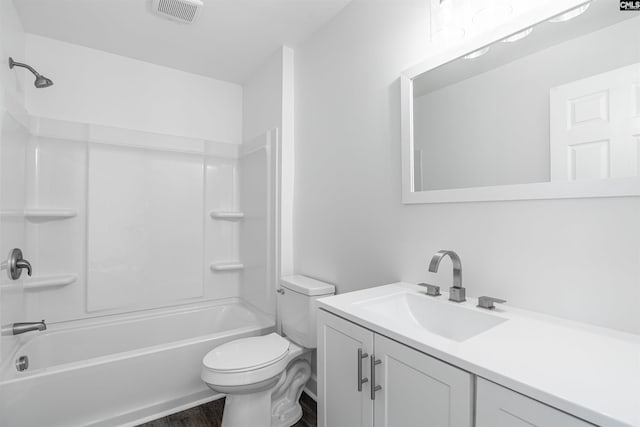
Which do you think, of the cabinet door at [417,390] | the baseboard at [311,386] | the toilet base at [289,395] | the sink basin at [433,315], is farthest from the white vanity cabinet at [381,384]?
the baseboard at [311,386]

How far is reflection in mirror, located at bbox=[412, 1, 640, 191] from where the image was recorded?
893mm

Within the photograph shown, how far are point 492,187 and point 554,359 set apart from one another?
62 cm

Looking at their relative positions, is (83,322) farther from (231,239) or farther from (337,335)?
(337,335)

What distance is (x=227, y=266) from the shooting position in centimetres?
281

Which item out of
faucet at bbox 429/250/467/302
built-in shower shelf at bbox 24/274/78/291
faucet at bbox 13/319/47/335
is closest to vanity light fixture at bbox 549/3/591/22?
faucet at bbox 429/250/467/302

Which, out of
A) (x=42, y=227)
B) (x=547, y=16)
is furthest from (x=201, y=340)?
(x=547, y=16)

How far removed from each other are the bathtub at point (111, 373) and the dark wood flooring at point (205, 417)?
0.16 feet

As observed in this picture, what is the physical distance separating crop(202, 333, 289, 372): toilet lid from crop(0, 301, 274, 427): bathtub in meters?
0.34

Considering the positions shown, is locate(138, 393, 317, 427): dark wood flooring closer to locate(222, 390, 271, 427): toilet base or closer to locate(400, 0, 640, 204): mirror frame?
locate(222, 390, 271, 427): toilet base

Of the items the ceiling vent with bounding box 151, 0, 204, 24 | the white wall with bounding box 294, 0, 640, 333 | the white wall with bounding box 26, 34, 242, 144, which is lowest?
the white wall with bounding box 294, 0, 640, 333

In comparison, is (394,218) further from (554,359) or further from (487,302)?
(554,359)

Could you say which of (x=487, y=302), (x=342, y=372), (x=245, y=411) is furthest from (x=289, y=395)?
(x=487, y=302)

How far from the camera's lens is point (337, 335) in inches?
46.0

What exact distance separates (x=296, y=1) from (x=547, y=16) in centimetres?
136
